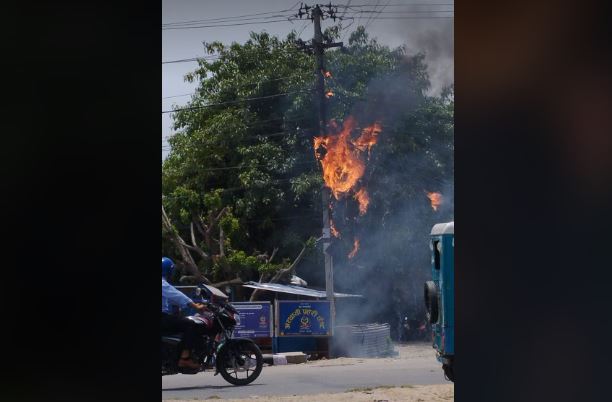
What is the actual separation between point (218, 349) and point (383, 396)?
148 cm

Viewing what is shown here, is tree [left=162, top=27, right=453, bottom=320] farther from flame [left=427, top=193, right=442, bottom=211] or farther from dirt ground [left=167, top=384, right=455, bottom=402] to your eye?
dirt ground [left=167, top=384, right=455, bottom=402]

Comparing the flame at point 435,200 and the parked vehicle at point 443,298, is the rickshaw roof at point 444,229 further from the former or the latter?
the flame at point 435,200

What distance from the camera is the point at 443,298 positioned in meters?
7.18

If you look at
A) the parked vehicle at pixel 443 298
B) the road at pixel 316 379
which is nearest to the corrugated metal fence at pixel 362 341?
the road at pixel 316 379

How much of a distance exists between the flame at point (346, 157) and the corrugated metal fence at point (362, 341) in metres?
2.27

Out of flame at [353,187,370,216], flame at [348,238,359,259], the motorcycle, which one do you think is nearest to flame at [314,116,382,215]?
flame at [353,187,370,216]

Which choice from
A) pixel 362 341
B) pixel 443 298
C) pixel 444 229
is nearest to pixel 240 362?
pixel 443 298

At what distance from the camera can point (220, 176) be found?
48.7ft

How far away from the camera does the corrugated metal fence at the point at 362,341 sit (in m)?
12.3

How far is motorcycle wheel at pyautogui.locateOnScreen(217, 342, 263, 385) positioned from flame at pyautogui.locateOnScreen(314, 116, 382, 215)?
6.68m

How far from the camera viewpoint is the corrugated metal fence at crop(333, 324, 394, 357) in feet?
40.3

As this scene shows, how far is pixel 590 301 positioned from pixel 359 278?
12475 mm
